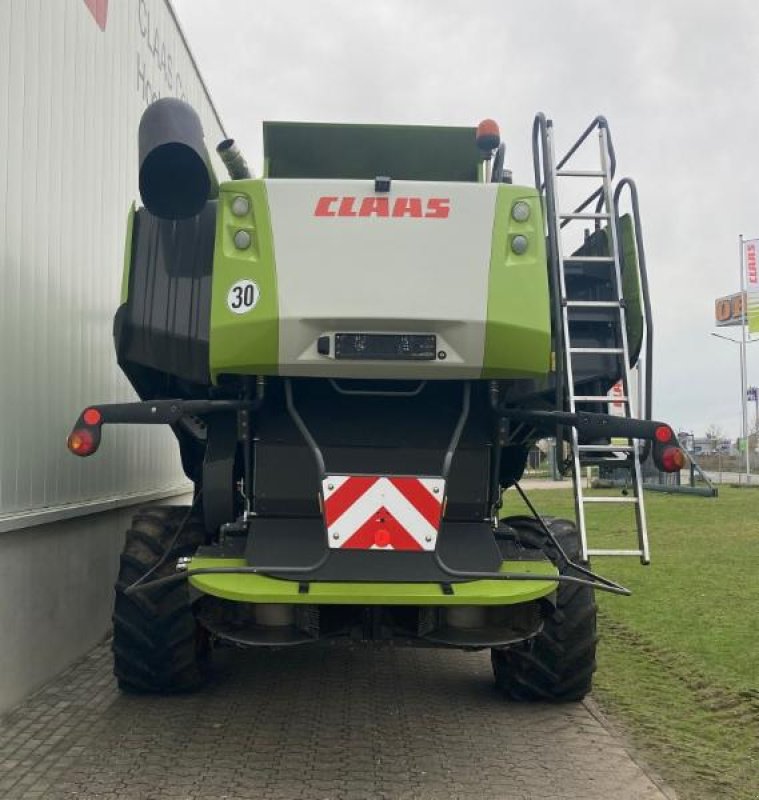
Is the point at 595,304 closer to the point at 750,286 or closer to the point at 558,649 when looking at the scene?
the point at 558,649

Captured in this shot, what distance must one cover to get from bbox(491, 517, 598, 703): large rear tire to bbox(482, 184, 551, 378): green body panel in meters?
1.27

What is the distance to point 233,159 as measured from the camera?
16.9ft

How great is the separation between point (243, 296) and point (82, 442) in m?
1.06

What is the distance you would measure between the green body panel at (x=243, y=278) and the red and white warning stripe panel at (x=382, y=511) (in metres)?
0.68

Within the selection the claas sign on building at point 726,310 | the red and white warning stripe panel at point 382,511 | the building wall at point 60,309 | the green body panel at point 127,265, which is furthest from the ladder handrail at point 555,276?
the claas sign on building at point 726,310

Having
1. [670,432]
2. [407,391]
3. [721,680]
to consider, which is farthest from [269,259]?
[721,680]

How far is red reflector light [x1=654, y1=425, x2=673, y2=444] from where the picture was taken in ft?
16.0

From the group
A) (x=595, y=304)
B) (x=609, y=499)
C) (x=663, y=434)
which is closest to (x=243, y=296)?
(x=595, y=304)

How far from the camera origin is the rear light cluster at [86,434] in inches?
182

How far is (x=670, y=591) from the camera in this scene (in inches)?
398

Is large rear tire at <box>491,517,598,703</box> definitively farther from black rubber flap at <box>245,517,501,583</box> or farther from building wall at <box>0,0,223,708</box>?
building wall at <box>0,0,223,708</box>

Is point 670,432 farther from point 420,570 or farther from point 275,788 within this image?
point 275,788

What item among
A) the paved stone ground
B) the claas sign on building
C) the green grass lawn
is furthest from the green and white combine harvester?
the claas sign on building

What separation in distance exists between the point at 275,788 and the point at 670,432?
2.58 meters
